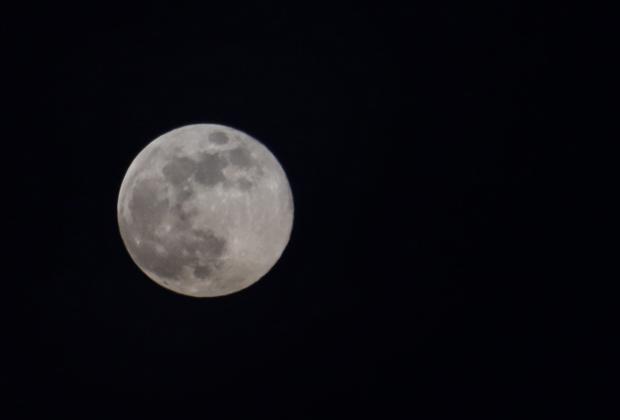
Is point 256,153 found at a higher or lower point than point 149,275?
higher

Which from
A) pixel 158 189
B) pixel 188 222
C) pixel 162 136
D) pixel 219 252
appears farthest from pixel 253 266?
pixel 162 136

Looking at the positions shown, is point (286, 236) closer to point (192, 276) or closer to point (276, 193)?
point (276, 193)

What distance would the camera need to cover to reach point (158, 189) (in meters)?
6.23

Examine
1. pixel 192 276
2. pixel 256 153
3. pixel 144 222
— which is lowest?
pixel 192 276

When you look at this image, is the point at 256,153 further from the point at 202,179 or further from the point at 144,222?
the point at 144,222

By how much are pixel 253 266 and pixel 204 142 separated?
1435mm

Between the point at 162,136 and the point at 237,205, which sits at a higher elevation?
the point at 162,136

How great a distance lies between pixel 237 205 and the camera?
6.20 meters

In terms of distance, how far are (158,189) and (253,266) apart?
1.28 m

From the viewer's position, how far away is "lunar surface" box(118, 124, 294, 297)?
6.14 metres

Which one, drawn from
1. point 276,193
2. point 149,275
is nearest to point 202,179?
point 276,193

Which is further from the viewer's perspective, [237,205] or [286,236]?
[286,236]

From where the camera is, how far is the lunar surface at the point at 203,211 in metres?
6.14

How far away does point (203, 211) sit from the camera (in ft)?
20.0
